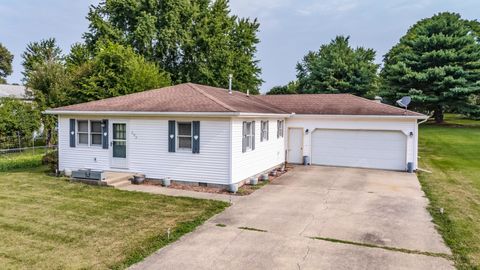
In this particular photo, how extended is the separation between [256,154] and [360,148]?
6.39m

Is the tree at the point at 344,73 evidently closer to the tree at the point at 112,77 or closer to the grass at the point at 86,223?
the tree at the point at 112,77

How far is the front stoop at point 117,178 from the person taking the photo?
11758 mm

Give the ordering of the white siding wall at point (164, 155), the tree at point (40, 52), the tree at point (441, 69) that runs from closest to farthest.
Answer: the white siding wall at point (164, 155)
the tree at point (40, 52)
the tree at point (441, 69)

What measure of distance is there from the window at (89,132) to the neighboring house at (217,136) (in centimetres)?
4

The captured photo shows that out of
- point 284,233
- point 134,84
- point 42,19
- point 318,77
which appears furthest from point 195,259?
point 42,19

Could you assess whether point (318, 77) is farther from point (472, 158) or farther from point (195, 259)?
point (195, 259)

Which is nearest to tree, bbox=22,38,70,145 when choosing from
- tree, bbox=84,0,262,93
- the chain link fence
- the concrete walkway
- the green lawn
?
the chain link fence

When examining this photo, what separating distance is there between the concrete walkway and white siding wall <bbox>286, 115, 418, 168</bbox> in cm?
835

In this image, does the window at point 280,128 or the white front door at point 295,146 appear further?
the white front door at point 295,146

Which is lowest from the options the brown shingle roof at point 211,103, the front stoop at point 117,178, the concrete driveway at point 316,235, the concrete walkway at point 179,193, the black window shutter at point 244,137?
the concrete driveway at point 316,235

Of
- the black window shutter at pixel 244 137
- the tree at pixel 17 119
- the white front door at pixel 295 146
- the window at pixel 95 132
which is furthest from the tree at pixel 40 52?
the black window shutter at pixel 244 137

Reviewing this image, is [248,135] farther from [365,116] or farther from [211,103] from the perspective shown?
[365,116]

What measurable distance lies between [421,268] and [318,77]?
30030mm

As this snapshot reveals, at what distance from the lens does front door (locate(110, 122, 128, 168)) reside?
13.0m
